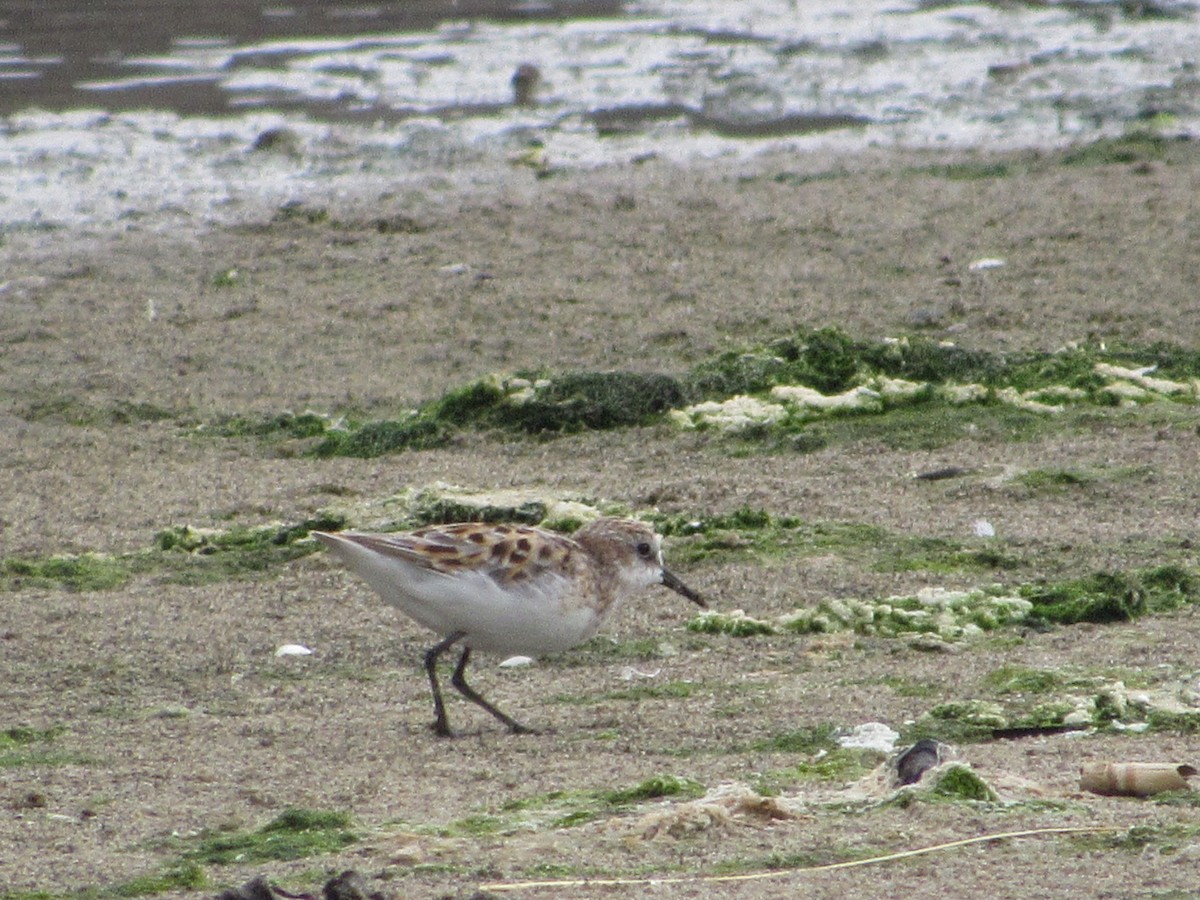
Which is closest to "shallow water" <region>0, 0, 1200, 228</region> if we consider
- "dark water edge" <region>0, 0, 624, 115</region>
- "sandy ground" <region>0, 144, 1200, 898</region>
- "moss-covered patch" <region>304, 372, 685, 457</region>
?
"dark water edge" <region>0, 0, 624, 115</region>

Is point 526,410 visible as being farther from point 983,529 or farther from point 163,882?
point 163,882

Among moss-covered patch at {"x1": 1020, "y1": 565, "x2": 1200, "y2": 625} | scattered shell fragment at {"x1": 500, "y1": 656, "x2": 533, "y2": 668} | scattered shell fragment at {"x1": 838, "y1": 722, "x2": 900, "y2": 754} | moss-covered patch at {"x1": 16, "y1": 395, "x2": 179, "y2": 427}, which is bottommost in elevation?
scattered shell fragment at {"x1": 500, "y1": 656, "x2": 533, "y2": 668}

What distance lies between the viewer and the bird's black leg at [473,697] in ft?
17.9

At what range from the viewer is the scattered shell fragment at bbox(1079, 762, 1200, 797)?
4391 mm

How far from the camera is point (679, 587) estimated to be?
6.23 m

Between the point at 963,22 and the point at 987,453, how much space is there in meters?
12.2

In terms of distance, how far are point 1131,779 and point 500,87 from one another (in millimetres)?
12973

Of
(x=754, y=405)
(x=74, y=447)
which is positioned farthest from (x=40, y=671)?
(x=754, y=405)

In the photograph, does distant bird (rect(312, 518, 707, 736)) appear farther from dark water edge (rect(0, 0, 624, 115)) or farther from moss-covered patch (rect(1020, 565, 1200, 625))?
A: dark water edge (rect(0, 0, 624, 115))

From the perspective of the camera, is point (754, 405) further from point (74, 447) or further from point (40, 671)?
point (40, 671)

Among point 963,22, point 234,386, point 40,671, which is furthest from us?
point 963,22

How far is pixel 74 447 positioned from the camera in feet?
28.7

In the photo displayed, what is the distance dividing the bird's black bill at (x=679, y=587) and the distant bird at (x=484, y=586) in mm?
377

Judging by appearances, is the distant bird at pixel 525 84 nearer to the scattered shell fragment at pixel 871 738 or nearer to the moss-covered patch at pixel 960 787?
the scattered shell fragment at pixel 871 738
